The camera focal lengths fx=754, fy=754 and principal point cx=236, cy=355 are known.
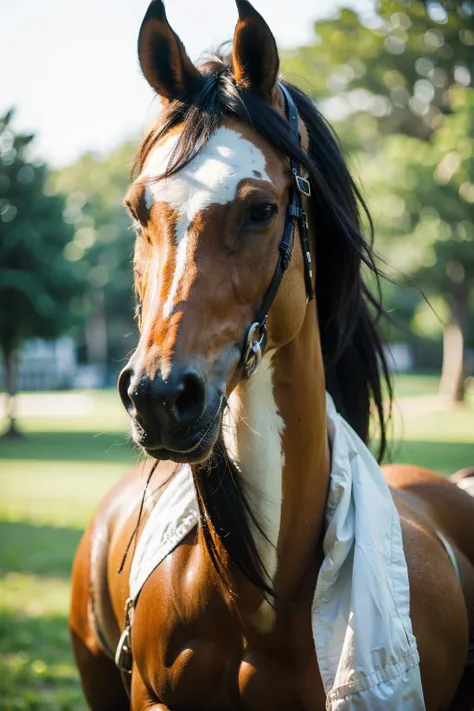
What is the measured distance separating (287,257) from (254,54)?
1.96 feet

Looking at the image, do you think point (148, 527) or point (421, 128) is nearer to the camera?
point (148, 527)

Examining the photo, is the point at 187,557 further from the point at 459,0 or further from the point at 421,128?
the point at 421,128

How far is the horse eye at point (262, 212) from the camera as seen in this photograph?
6.56ft

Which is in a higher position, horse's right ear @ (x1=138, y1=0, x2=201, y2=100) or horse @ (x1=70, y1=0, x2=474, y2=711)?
horse's right ear @ (x1=138, y1=0, x2=201, y2=100)

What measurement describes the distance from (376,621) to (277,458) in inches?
21.9

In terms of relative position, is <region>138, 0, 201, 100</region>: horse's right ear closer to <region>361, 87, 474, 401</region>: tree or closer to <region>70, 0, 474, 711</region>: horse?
<region>70, 0, 474, 711</region>: horse

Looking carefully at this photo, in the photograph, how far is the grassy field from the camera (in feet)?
17.2

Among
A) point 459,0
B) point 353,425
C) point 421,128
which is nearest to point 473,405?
point 421,128

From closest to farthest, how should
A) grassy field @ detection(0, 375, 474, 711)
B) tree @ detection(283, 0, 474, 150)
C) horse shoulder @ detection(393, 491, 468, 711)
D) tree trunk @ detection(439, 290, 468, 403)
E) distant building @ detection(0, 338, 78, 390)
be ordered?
horse shoulder @ detection(393, 491, 468, 711), grassy field @ detection(0, 375, 474, 711), tree @ detection(283, 0, 474, 150), tree trunk @ detection(439, 290, 468, 403), distant building @ detection(0, 338, 78, 390)

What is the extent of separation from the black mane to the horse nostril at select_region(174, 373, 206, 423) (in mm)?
391

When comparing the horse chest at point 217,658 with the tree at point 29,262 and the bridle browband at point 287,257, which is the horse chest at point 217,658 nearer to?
the bridle browband at point 287,257

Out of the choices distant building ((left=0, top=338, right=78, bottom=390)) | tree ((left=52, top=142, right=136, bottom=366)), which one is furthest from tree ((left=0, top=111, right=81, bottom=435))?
tree ((left=52, top=142, right=136, bottom=366))

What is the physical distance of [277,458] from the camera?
2.21 metres

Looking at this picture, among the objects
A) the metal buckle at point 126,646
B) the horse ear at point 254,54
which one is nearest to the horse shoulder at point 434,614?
the metal buckle at point 126,646
